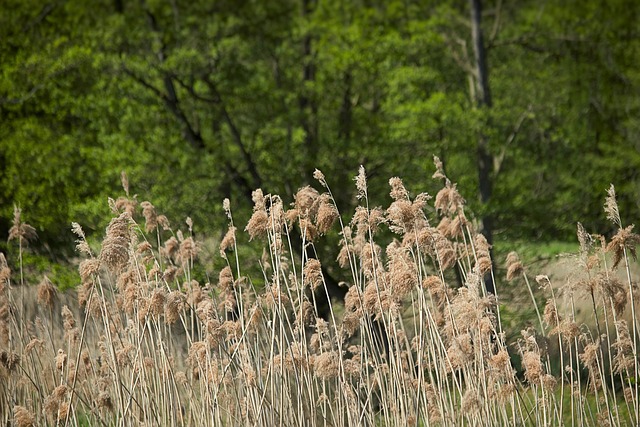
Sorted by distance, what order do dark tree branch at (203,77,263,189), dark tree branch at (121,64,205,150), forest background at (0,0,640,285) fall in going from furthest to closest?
1. dark tree branch at (121,64,205,150)
2. forest background at (0,0,640,285)
3. dark tree branch at (203,77,263,189)

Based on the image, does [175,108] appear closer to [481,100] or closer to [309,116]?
[309,116]

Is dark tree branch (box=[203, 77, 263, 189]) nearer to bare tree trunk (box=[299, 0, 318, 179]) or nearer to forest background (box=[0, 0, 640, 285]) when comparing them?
forest background (box=[0, 0, 640, 285])

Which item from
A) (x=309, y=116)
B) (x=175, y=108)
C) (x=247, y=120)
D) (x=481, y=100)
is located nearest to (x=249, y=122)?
(x=247, y=120)

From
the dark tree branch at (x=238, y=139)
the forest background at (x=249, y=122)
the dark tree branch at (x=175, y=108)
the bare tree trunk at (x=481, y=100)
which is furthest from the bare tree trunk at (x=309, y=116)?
the bare tree trunk at (x=481, y=100)

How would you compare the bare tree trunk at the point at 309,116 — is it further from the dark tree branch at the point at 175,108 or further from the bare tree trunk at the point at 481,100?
the bare tree trunk at the point at 481,100

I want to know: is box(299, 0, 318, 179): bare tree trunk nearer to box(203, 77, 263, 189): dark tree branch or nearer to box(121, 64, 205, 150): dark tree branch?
box(203, 77, 263, 189): dark tree branch

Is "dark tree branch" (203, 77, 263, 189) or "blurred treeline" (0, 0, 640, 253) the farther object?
"blurred treeline" (0, 0, 640, 253)

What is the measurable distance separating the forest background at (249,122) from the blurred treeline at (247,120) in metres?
0.03

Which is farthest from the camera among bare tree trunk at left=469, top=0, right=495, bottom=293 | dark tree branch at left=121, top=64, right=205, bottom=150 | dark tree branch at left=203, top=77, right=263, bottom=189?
bare tree trunk at left=469, top=0, right=495, bottom=293

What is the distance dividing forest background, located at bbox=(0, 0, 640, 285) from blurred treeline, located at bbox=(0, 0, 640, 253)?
30 mm

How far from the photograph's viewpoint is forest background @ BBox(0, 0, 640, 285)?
1302 centimetres

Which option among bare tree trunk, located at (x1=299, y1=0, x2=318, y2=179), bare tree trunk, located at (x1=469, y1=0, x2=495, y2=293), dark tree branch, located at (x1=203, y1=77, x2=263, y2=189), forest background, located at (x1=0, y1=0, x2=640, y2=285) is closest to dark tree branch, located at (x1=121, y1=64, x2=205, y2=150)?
forest background, located at (x1=0, y1=0, x2=640, y2=285)

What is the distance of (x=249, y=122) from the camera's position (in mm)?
13773

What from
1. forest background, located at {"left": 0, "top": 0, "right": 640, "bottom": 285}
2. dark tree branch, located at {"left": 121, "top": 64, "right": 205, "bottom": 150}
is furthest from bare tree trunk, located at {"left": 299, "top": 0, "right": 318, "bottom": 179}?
dark tree branch, located at {"left": 121, "top": 64, "right": 205, "bottom": 150}
